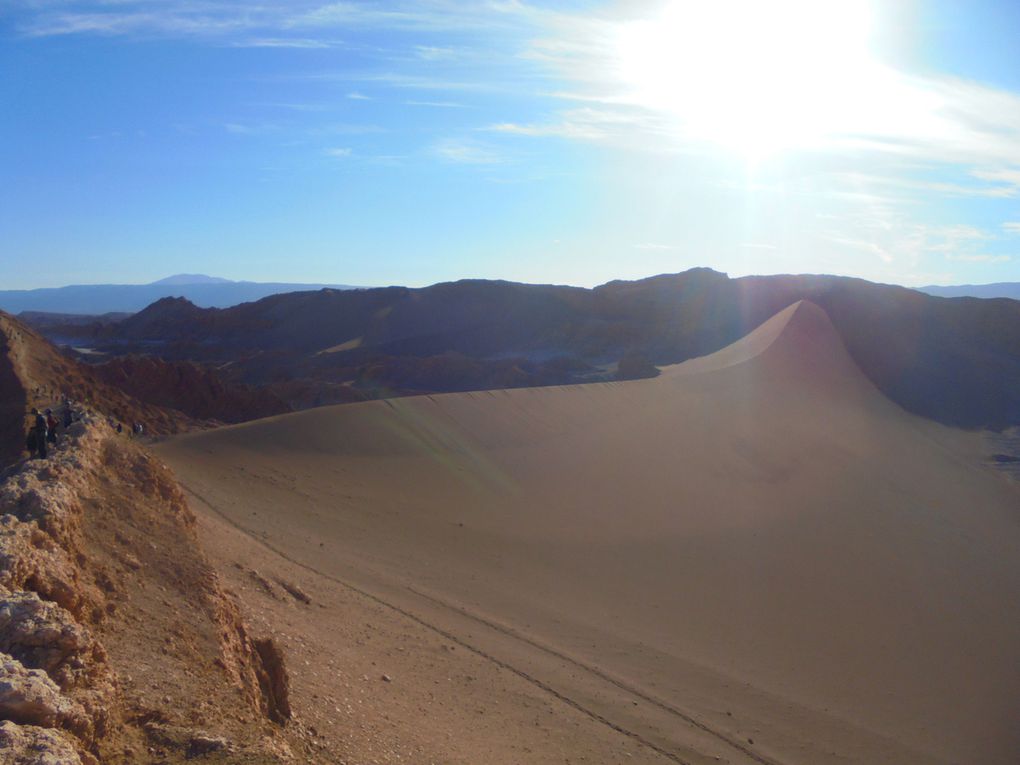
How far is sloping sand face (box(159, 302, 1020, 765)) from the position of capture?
33.8ft

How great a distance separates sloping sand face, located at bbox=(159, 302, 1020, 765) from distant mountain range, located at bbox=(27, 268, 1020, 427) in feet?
31.4

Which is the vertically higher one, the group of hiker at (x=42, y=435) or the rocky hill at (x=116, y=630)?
the group of hiker at (x=42, y=435)

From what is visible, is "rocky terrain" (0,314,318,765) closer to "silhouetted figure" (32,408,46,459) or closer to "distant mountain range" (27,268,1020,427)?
"silhouetted figure" (32,408,46,459)

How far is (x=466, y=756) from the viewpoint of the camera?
686 centimetres

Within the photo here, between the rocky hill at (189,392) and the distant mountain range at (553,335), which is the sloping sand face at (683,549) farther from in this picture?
the rocky hill at (189,392)

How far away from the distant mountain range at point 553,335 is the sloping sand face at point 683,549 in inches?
376

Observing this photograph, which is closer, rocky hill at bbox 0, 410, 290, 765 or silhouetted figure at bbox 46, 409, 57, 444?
rocky hill at bbox 0, 410, 290, 765

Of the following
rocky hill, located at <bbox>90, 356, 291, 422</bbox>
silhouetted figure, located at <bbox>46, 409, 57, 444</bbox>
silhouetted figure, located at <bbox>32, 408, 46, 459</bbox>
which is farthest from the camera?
rocky hill, located at <bbox>90, 356, 291, 422</bbox>

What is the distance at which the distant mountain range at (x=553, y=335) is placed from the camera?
108ft

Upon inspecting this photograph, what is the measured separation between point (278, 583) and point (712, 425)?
14.8 meters

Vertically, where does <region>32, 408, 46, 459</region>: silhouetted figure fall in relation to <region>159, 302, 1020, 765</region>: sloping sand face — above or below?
above

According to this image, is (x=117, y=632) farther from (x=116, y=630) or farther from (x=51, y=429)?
(x=51, y=429)

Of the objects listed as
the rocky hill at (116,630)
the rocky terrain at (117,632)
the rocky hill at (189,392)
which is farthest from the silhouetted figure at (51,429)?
the rocky hill at (189,392)

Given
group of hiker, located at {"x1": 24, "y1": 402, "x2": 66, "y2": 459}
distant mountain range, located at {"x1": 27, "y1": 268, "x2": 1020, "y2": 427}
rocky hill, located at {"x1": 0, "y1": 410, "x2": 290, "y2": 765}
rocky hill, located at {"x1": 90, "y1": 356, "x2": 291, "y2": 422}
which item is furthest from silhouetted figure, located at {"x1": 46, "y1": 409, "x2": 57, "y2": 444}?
distant mountain range, located at {"x1": 27, "y1": 268, "x2": 1020, "y2": 427}
